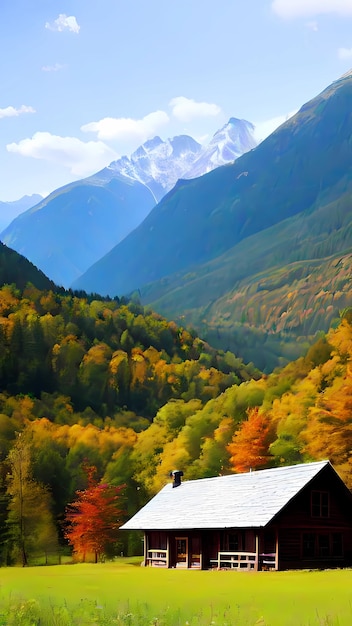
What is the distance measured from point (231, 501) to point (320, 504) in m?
5.97

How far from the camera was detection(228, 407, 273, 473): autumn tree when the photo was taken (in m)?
87.8

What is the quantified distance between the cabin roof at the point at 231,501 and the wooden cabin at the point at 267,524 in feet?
0.20

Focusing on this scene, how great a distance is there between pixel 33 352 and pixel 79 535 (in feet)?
373

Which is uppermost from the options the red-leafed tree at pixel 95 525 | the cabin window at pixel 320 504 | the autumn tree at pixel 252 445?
the autumn tree at pixel 252 445

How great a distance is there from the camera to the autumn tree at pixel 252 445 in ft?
288

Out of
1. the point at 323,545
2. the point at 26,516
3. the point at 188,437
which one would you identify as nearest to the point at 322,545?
the point at 323,545

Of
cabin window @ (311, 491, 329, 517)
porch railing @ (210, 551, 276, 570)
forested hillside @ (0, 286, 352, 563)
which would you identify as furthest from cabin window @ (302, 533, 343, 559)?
forested hillside @ (0, 286, 352, 563)

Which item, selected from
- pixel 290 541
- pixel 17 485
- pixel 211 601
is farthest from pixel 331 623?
pixel 17 485

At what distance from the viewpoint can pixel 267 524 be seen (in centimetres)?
4681

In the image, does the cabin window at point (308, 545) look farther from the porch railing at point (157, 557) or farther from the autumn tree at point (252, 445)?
the autumn tree at point (252, 445)

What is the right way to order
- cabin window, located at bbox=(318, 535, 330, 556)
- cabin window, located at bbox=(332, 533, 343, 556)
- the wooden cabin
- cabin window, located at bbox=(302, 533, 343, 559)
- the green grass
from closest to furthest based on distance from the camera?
the green grass < the wooden cabin < cabin window, located at bbox=(302, 533, 343, 559) < cabin window, located at bbox=(318, 535, 330, 556) < cabin window, located at bbox=(332, 533, 343, 556)

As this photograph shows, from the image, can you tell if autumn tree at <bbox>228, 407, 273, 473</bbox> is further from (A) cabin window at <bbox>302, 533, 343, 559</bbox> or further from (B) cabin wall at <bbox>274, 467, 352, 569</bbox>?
(A) cabin window at <bbox>302, 533, 343, 559</bbox>

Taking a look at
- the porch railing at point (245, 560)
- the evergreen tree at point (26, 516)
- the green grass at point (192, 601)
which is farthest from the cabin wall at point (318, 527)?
the evergreen tree at point (26, 516)

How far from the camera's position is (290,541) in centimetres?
4956
